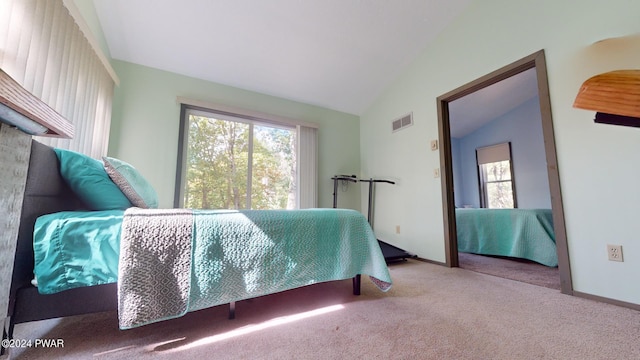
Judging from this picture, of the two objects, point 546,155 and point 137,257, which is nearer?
point 137,257

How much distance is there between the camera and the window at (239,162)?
10.1 feet

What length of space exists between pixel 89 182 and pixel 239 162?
213 centimetres

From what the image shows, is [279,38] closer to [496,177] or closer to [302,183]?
[302,183]

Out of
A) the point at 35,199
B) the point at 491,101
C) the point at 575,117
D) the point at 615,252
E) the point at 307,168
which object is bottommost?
the point at 615,252

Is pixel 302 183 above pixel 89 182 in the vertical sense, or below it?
above

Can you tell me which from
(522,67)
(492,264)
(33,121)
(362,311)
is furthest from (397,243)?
(33,121)

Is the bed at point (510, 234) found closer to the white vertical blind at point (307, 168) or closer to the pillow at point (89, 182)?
the white vertical blind at point (307, 168)

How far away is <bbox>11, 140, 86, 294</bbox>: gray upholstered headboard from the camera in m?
0.98

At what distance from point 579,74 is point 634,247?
4.10 feet

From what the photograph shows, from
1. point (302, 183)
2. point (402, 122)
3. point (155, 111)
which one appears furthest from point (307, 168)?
point (155, 111)

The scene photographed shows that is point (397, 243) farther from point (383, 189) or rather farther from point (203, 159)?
point (203, 159)

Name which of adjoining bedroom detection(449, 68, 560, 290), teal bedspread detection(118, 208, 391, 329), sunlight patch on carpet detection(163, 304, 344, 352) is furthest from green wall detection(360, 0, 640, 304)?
sunlight patch on carpet detection(163, 304, 344, 352)

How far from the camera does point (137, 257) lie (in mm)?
1036

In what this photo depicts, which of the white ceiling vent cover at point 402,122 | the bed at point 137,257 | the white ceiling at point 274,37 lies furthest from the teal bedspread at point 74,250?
the white ceiling vent cover at point 402,122
